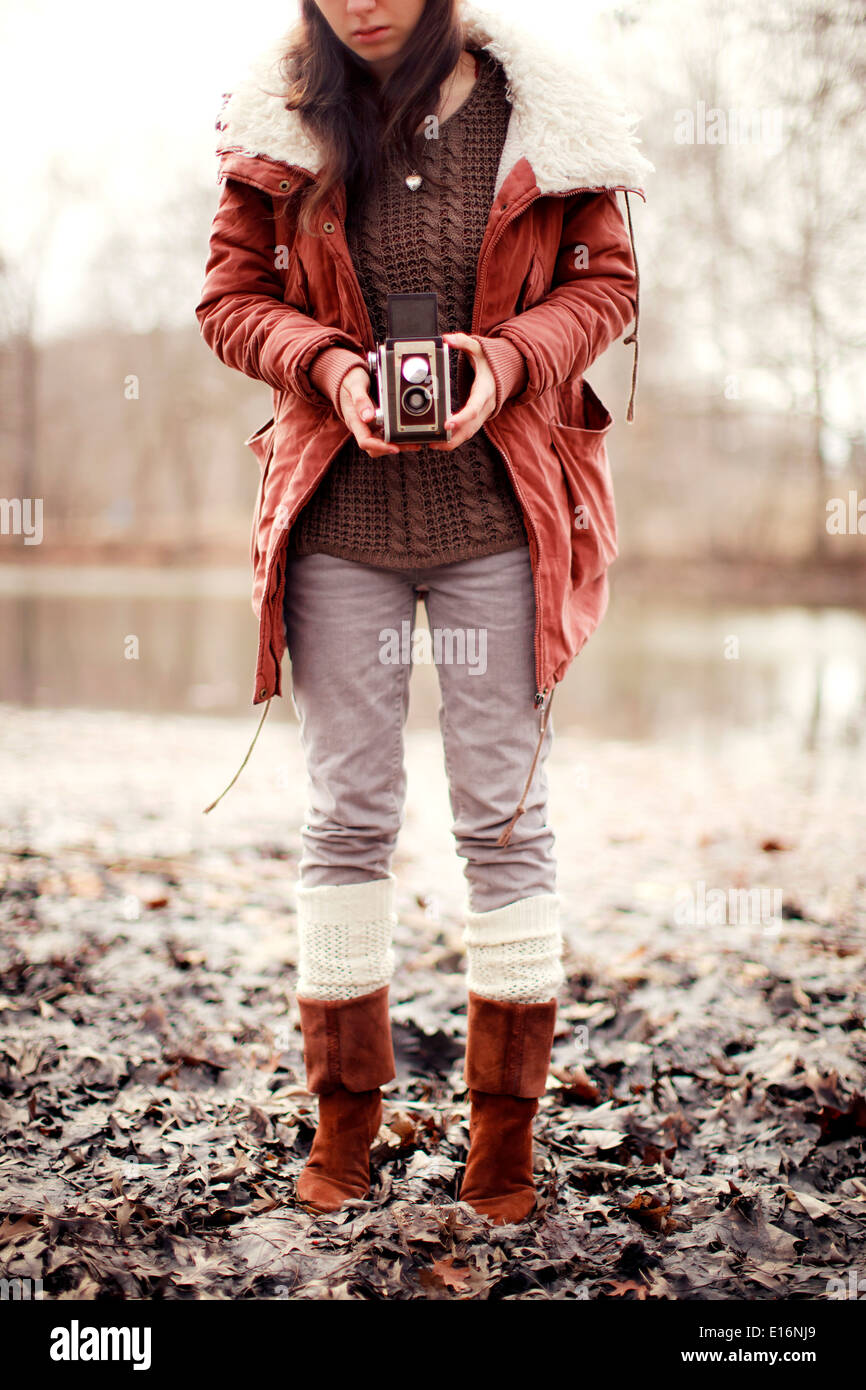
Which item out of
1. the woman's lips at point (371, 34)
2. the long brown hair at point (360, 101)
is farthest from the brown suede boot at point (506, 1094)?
the woman's lips at point (371, 34)

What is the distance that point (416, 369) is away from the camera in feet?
4.39

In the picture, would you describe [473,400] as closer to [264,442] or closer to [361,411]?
[361,411]

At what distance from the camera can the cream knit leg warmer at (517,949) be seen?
61.2 inches

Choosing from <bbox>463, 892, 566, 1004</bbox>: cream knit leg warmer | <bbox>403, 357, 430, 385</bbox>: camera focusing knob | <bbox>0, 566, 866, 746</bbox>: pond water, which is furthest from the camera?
<bbox>0, 566, 866, 746</bbox>: pond water

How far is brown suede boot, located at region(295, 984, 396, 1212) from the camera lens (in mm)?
1579

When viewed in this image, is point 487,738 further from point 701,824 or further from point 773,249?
point 773,249

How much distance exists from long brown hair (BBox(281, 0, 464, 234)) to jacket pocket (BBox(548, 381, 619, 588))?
1.33ft

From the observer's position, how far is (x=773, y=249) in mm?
7715

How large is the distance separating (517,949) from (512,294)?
3.18 feet

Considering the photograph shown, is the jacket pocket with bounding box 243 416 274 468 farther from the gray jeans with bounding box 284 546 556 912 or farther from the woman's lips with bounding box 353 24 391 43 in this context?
the woman's lips with bounding box 353 24 391 43

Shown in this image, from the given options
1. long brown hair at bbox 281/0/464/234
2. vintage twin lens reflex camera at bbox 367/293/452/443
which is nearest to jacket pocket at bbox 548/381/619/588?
vintage twin lens reflex camera at bbox 367/293/452/443

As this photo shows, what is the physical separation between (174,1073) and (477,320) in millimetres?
A: 1463

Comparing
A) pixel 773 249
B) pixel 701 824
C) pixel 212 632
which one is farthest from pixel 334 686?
pixel 212 632
